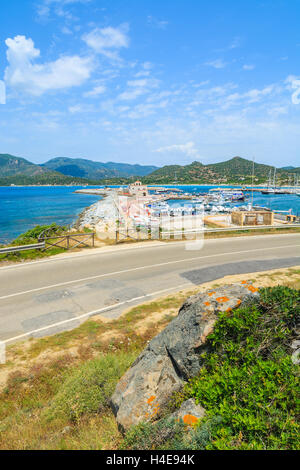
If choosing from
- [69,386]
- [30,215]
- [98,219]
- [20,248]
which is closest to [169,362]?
[69,386]

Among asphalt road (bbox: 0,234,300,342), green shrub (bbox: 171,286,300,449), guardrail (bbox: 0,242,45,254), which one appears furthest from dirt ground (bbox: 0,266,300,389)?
guardrail (bbox: 0,242,45,254)

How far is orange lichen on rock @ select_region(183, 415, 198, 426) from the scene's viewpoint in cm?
304

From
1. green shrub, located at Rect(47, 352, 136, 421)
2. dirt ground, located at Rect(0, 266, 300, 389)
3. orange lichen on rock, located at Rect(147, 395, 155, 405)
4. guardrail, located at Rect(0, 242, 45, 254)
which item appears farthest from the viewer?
guardrail, located at Rect(0, 242, 45, 254)

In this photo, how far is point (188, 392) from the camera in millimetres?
3668

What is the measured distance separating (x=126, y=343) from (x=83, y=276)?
5.94 metres

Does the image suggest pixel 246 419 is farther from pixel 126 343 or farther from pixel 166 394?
pixel 126 343

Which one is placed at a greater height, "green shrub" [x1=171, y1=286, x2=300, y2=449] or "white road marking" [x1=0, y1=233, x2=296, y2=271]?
"green shrub" [x1=171, y1=286, x2=300, y2=449]

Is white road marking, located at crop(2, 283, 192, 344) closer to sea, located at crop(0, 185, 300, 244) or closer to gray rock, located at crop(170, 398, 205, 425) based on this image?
gray rock, located at crop(170, 398, 205, 425)

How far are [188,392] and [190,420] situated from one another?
0.61 m

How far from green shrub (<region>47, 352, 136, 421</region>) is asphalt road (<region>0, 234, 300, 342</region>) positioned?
283 cm

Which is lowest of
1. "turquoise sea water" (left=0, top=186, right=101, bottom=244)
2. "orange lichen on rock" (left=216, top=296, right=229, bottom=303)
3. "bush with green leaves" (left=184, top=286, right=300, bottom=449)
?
"turquoise sea water" (left=0, top=186, right=101, bottom=244)

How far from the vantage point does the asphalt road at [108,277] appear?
8.44 m

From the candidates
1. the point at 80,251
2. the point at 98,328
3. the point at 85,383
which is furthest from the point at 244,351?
the point at 80,251

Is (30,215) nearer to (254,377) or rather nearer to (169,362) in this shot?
(169,362)
